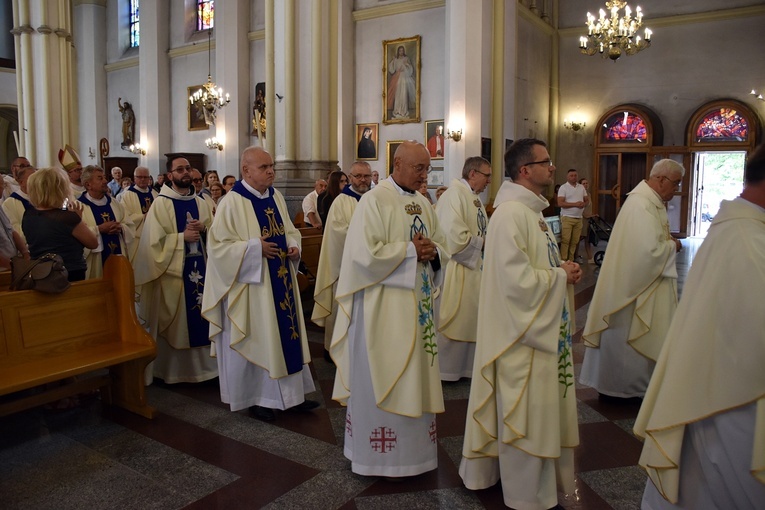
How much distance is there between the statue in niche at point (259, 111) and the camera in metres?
18.3

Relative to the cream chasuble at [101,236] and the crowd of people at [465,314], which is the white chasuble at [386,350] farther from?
the cream chasuble at [101,236]

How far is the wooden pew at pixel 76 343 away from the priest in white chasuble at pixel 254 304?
0.58 m

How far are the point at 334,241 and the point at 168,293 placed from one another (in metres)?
1.47

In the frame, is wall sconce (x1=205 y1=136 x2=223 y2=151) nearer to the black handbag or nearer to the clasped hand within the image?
the black handbag

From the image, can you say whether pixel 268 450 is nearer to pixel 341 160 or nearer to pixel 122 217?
pixel 122 217

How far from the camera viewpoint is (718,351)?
2.07 meters

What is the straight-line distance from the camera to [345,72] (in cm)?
1653

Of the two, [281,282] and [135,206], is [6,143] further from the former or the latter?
[281,282]

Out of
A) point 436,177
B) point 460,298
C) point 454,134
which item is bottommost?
point 460,298

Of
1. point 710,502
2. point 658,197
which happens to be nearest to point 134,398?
point 710,502

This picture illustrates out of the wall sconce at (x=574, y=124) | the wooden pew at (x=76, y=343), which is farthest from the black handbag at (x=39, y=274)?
the wall sconce at (x=574, y=124)

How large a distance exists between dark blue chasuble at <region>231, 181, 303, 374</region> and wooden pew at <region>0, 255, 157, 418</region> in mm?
927

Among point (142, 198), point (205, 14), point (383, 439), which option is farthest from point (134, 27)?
point (383, 439)

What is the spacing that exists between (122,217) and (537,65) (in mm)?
13343
